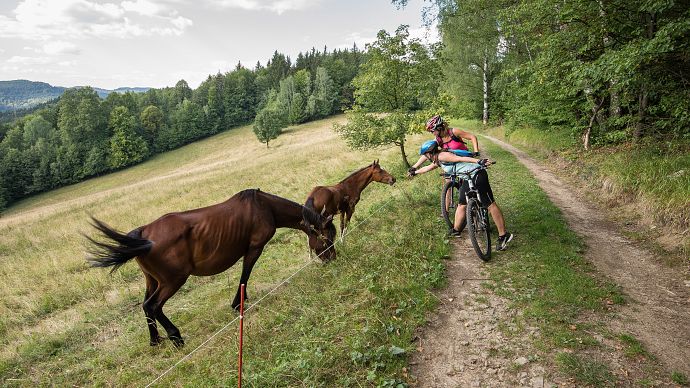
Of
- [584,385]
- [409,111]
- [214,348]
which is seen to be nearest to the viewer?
[584,385]

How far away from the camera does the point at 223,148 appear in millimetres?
64312

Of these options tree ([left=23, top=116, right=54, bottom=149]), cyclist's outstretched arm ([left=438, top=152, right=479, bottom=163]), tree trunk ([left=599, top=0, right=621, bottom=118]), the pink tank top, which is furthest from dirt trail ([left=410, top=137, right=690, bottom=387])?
tree ([left=23, top=116, right=54, bottom=149])

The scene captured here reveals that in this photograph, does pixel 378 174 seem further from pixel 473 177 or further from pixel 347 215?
pixel 473 177

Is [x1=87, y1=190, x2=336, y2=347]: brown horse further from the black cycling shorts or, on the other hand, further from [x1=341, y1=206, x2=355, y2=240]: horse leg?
the black cycling shorts

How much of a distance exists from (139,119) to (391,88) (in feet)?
246

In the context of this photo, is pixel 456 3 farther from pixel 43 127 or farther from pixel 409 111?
pixel 43 127

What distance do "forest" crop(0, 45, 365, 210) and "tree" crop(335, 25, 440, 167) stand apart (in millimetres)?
34626

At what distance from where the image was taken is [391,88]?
14297 mm

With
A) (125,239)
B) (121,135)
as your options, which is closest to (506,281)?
(125,239)

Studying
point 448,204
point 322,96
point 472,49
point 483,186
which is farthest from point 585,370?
point 322,96

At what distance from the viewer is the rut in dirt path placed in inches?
157

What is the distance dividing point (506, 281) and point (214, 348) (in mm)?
4577

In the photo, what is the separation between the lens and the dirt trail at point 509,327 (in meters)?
3.74

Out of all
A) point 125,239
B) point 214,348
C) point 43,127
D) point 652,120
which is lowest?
point 214,348
